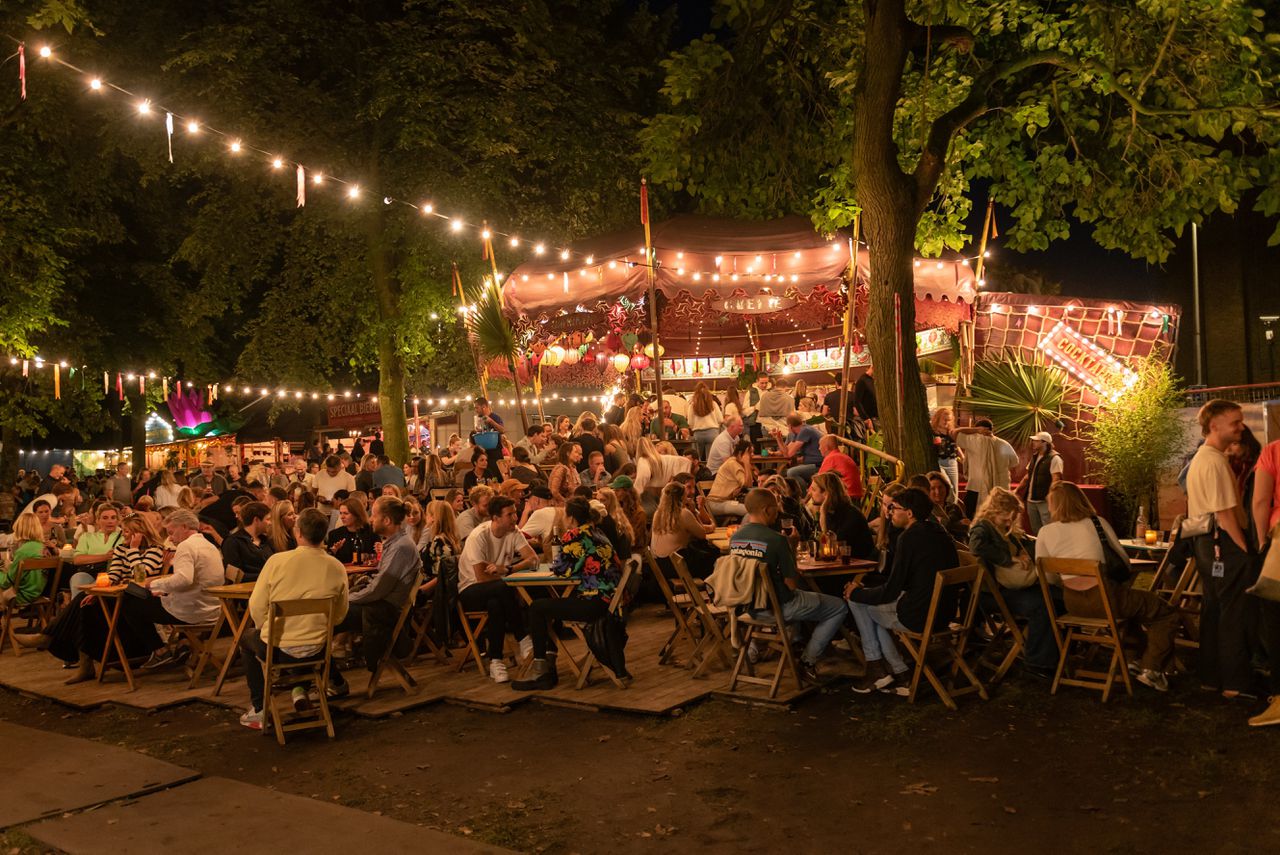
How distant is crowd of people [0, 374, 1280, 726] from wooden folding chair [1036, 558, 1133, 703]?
110 millimetres

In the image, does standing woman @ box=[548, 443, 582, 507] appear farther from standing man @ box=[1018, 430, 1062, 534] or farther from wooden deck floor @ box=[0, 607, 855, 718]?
standing man @ box=[1018, 430, 1062, 534]

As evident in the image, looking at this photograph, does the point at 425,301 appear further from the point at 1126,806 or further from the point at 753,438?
the point at 1126,806

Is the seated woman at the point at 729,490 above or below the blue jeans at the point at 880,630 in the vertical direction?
above

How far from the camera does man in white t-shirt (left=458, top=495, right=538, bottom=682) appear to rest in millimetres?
8008

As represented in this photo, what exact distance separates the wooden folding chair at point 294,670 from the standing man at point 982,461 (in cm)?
789

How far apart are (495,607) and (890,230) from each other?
16.5 feet

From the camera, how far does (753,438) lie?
44.8ft

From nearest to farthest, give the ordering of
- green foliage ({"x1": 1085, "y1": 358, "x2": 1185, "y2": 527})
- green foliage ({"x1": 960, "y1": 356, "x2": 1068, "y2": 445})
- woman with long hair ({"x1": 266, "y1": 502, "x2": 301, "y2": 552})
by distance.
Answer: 1. woman with long hair ({"x1": 266, "y1": 502, "x2": 301, "y2": 552})
2. green foliage ({"x1": 1085, "y1": 358, "x2": 1185, "y2": 527})
3. green foliage ({"x1": 960, "y1": 356, "x2": 1068, "y2": 445})

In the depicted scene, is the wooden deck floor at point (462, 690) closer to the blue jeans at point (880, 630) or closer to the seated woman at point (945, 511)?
the blue jeans at point (880, 630)

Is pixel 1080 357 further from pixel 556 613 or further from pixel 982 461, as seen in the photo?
pixel 556 613

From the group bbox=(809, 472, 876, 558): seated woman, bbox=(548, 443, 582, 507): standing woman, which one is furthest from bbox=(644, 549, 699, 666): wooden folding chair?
bbox=(548, 443, 582, 507): standing woman

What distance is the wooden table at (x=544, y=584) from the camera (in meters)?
7.64

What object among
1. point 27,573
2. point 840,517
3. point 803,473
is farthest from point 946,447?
point 27,573

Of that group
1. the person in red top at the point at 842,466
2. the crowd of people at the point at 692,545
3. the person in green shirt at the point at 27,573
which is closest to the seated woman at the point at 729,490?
the crowd of people at the point at 692,545
